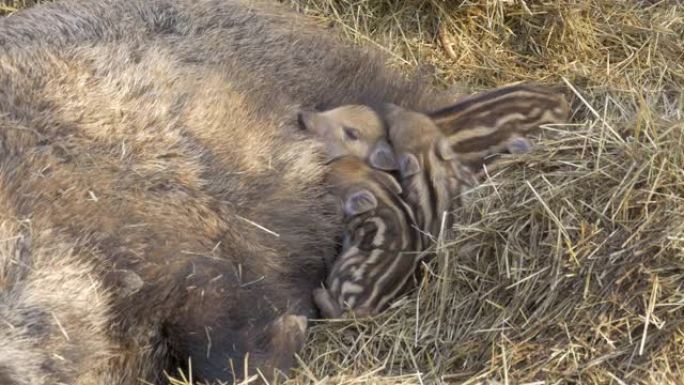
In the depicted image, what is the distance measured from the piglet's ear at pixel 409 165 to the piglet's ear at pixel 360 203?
28cm

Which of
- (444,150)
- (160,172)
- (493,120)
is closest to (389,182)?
(444,150)

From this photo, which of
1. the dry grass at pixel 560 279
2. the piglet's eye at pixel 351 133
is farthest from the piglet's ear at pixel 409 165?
the dry grass at pixel 560 279

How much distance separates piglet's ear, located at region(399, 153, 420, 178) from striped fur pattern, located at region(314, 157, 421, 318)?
0.19m

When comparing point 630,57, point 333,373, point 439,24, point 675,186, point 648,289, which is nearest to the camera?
point 648,289

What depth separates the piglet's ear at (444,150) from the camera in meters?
4.71

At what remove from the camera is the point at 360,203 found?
4.46 meters

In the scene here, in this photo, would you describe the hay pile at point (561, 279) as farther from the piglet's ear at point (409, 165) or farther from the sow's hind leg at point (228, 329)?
the piglet's ear at point (409, 165)

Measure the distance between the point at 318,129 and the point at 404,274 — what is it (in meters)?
0.78

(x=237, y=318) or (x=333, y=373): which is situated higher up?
(x=237, y=318)

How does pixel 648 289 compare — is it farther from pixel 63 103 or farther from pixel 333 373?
pixel 63 103

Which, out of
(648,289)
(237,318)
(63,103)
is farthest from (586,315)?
(63,103)

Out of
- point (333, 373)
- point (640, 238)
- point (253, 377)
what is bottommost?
point (333, 373)

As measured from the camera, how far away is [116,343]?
12.3 feet

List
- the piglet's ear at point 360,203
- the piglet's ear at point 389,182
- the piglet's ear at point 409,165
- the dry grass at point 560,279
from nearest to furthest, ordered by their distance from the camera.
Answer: the dry grass at point 560,279 → the piglet's ear at point 360,203 → the piglet's ear at point 389,182 → the piglet's ear at point 409,165
